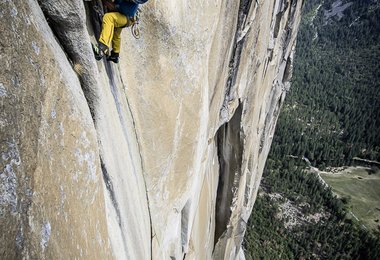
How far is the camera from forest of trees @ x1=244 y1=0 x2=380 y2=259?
4688 cm

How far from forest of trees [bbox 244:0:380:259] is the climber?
107 feet

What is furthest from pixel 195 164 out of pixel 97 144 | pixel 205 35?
pixel 97 144

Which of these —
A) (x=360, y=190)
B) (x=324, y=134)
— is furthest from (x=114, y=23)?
(x=324, y=134)

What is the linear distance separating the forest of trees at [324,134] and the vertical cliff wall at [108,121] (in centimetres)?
2914

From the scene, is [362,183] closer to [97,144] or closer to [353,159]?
[353,159]

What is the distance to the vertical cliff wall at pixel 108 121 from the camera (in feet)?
8.70

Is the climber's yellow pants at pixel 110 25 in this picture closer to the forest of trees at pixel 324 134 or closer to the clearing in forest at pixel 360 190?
the forest of trees at pixel 324 134

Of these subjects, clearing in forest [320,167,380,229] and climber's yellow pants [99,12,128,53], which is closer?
climber's yellow pants [99,12,128,53]

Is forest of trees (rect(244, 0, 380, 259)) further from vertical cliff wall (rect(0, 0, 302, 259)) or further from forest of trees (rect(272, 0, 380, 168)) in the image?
vertical cliff wall (rect(0, 0, 302, 259))

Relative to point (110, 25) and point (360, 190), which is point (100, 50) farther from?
point (360, 190)

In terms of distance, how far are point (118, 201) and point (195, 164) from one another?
3465 millimetres

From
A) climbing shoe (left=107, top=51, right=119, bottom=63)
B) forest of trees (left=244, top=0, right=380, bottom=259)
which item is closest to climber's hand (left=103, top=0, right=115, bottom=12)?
climbing shoe (left=107, top=51, right=119, bottom=63)

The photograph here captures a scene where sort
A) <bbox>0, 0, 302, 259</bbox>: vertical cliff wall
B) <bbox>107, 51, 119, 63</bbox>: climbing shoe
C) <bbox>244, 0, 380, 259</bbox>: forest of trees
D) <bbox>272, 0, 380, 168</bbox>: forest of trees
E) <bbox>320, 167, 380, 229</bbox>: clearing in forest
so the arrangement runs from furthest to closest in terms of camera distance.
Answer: <bbox>272, 0, 380, 168</bbox>: forest of trees, <bbox>320, 167, 380, 229</bbox>: clearing in forest, <bbox>244, 0, 380, 259</bbox>: forest of trees, <bbox>107, 51, 119, 63</bbox>: climbing shoe, <bbox>0, 0, 302, 259</bbox>: vertical cliff wall

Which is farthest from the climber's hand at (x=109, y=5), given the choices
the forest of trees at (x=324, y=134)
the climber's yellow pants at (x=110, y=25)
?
the forest of trees at (x=324, y=134)
